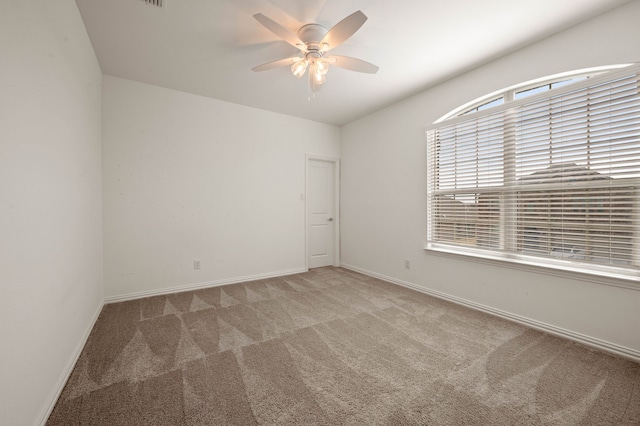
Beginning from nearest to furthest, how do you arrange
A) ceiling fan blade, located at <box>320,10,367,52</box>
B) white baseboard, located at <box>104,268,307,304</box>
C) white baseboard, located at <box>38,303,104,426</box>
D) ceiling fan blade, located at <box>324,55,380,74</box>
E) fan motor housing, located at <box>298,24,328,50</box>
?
white baseboard, located at <box>38,303,104,426</box>
ceiling fan blade, located at <box>320,10,367,52</box>
fan motor housing, located at <box>298,24,328,50</box>
ceiling fan blade, located at <box>324,55,380,74</box>
white baseboard, located at <box>104,268,307,304</box>

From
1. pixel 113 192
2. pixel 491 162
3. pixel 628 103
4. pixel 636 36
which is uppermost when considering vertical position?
pixel 636 36

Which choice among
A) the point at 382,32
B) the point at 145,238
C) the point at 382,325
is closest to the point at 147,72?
the point at 145,238

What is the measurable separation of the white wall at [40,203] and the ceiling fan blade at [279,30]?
4.07 feet

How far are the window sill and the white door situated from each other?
80.6 inches

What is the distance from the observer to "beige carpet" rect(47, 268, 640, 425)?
4.66 feet

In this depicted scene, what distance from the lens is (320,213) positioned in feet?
16.1

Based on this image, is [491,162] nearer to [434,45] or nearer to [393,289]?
[434,45]

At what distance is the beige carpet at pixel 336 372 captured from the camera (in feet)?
4.66

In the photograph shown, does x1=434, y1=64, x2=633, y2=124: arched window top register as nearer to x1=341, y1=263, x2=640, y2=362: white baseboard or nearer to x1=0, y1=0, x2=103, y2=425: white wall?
x1=341, y1=263, x2=640, y2=362: white baseboard

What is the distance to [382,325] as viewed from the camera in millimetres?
2506

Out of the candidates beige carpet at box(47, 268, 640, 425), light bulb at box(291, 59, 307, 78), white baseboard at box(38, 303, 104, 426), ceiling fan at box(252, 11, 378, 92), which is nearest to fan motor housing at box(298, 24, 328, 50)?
ceiling fan at box(252, 11, 378, 92)

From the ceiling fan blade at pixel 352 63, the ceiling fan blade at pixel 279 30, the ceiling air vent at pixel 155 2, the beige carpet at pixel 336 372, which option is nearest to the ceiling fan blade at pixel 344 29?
the ceiling fan blade at pixel 352 63

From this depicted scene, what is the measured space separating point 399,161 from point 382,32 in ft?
6.13

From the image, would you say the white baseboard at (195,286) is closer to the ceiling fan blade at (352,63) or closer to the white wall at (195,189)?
the white wall at (195,189)
